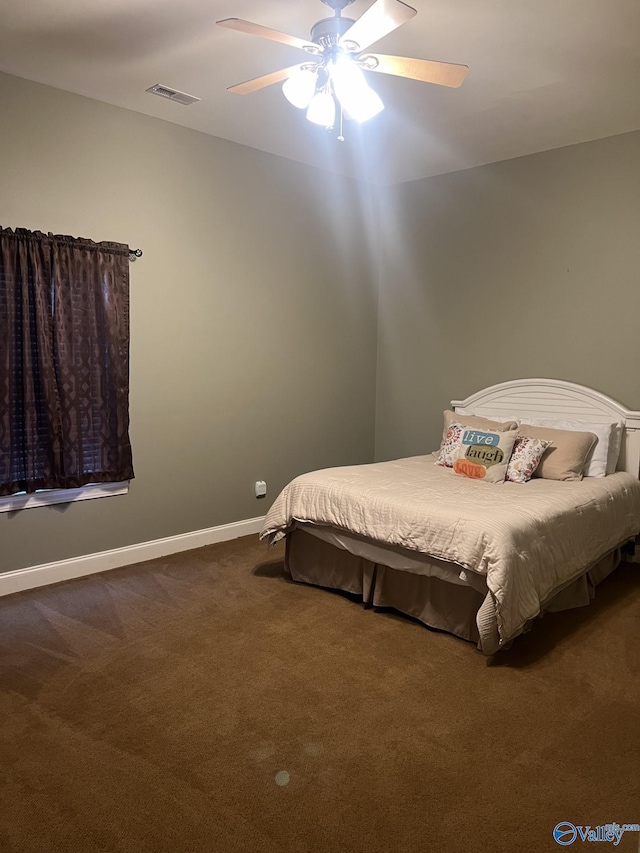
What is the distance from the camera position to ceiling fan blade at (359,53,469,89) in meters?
2.51

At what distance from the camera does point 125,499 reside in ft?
13.1

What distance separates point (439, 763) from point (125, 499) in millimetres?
2526

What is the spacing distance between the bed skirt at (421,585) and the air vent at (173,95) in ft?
8.07

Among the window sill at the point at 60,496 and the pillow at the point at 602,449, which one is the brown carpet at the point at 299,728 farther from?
the pillow at the point at 602,449

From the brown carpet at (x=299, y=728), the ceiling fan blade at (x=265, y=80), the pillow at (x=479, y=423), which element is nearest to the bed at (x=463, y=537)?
the brown carpet at (x=299, y=728)

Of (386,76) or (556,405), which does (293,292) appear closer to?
(386,76)

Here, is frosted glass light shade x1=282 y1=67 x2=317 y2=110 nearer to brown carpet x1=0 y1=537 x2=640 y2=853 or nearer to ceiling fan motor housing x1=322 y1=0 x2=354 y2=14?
ceiling fan motor housing x1=322 y1=0 x2=354 y2=14

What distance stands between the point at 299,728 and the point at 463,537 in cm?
106

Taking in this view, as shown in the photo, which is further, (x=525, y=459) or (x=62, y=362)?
(x=525, y=459)

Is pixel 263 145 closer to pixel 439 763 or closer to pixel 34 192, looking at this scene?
pixel 34 192

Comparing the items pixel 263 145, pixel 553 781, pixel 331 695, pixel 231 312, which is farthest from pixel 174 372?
pixel 553 781

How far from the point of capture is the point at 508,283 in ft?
15.5

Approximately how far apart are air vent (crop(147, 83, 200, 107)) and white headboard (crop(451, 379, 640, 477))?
2726 millimetres

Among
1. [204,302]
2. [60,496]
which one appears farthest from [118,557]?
[204,302]
